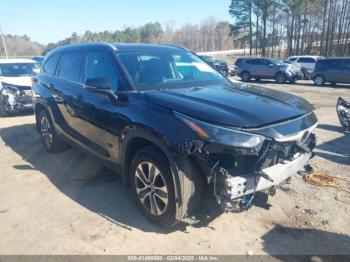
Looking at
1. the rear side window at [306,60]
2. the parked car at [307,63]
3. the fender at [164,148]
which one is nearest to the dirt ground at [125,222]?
the fender at [164,148]

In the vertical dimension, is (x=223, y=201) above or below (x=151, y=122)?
below

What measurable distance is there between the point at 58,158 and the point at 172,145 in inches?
139

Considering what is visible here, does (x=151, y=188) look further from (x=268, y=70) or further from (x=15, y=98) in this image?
(x=268, y=70)

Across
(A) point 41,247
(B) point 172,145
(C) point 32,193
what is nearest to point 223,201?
(B) point 172,145

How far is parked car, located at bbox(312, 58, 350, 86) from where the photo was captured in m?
19.4

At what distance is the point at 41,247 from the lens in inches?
128

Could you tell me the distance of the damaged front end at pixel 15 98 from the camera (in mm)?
9898

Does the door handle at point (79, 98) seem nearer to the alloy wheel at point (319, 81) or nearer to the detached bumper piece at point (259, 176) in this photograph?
the detached bumper piece at point (259, 176)

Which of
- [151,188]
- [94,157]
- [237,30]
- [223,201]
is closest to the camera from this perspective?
[223,201]

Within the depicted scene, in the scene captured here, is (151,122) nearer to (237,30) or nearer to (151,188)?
(151,188)

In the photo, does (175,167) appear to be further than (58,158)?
No

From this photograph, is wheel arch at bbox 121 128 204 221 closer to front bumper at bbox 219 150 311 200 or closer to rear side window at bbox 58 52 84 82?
front bumper at bbox 219 150 311 200

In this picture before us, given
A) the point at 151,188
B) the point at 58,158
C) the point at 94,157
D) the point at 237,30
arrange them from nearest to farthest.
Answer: the point at 151,188, the point at 94,157, the point at 58,158, the point at 237,30

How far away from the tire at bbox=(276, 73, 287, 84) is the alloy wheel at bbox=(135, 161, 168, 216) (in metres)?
20.0
